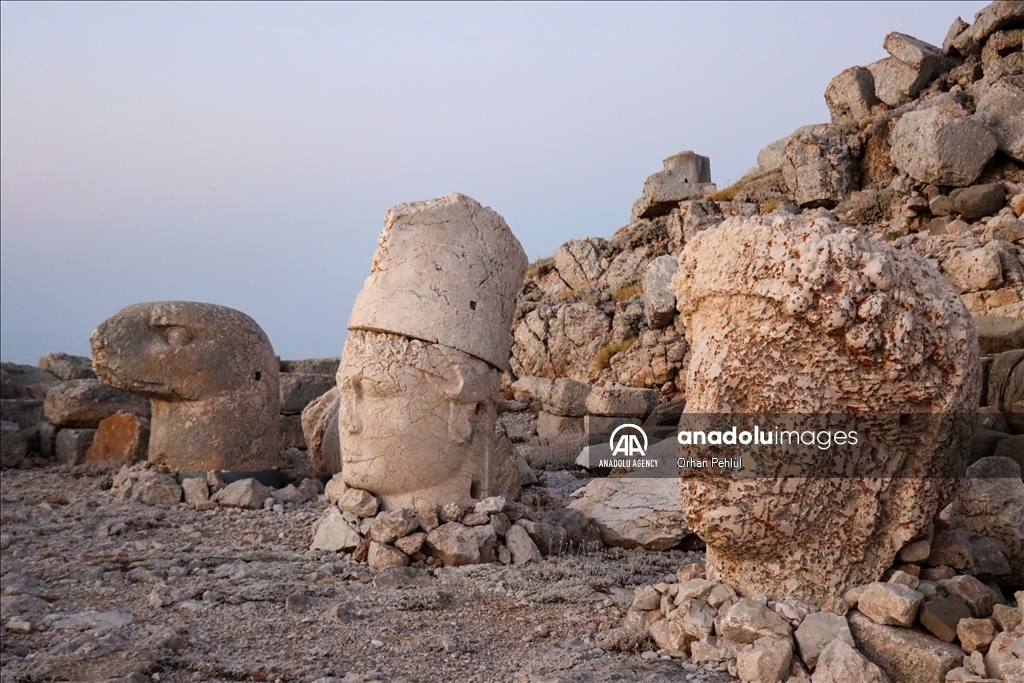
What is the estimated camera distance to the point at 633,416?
11.0m

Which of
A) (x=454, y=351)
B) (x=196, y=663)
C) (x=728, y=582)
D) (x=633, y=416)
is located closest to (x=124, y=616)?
(x=196, y=663)

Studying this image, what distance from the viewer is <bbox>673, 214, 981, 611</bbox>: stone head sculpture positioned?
332cm

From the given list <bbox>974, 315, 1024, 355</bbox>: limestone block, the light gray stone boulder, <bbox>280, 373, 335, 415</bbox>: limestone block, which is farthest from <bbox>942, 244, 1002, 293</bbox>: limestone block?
<bbox>280, 373, 335, 415</bbox>: limestone block

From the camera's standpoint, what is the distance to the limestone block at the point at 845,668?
295cm

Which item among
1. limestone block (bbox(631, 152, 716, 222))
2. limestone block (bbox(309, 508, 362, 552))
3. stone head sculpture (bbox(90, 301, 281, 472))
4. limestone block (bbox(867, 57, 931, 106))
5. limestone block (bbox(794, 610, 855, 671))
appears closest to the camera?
limestone block (bbox(794, 610, 855, 671))

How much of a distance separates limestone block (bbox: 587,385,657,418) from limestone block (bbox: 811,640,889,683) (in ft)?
25.6

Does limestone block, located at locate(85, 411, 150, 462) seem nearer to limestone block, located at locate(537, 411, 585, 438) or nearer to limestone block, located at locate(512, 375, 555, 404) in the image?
limestone block, located at locate(537, 411, 585, 438)

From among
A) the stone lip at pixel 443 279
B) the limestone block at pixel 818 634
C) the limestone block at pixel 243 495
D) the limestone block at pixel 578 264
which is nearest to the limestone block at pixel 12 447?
the limestone block at pixel 243 495

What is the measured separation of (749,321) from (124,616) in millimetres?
3251

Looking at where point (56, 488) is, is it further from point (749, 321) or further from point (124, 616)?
point (749, 321)

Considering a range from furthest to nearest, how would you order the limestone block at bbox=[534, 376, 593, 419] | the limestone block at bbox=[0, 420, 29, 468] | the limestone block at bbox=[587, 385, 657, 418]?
the limestone block at bbox=[534, 376, 593, 419]
the limestone block at bbox=[587, 385, 657, 418]
the limestone block at bbox=[0, 420, 29, 468]

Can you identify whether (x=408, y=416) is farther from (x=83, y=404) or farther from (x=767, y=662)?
(x=83, y=404)

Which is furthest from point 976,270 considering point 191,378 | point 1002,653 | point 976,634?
point 191,378

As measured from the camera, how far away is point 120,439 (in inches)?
361
